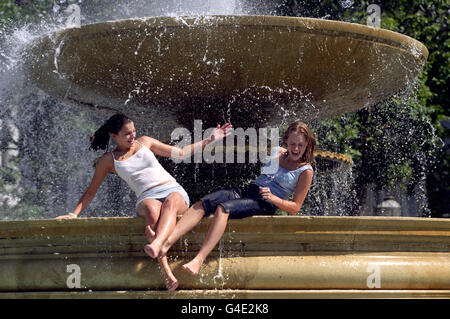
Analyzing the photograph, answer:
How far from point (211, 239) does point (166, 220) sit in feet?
0.98

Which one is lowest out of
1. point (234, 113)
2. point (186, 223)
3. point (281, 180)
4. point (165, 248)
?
point (165, 248)

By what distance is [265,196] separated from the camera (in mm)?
4352

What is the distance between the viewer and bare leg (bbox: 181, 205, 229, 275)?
4.06 metres

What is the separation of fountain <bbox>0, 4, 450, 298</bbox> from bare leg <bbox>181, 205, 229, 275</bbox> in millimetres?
85

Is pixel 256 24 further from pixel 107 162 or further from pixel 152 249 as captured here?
pixel 152 249

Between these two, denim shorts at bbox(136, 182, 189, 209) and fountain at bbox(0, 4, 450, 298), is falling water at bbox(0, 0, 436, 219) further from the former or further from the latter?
denim shorts at bbox(136, 182, 189, 209)

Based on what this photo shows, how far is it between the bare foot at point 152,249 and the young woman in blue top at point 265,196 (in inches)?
2.8

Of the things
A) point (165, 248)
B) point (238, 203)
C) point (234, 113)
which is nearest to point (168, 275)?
Result: point (165, 248)

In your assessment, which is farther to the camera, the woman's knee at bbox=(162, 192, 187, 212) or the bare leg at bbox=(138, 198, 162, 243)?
the woman's knee at bbox=(162, 192, 187, 212)

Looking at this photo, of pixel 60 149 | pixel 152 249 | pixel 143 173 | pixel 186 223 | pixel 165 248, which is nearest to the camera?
pixel 152 249

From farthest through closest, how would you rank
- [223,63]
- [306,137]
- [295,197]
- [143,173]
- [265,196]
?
[223,63] < [306,137] < [143,173] < [295,197] < [265,196]

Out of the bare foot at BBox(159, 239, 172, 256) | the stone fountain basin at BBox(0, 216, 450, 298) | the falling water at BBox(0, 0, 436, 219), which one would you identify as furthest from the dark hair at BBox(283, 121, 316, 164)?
the falling water at BBox(0, 0, 436, 219)
